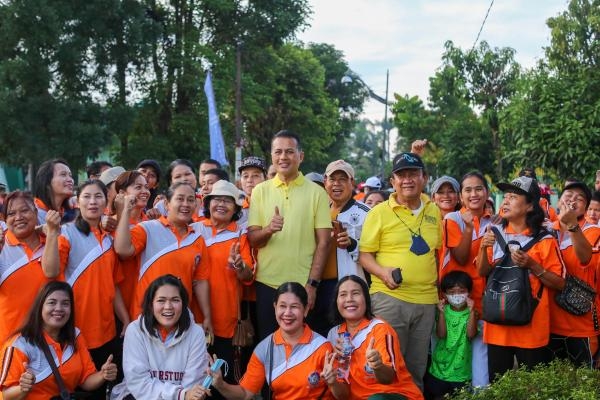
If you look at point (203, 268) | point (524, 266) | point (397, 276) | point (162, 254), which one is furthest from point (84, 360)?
point (524, 266)

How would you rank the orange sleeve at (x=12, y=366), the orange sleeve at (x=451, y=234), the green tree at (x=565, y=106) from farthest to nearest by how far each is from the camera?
1. the green tree at (x=565, y=106)
2. the orange sleeve at (x=451, y=234)
3. the orange sleeve at (x=12, y=366)

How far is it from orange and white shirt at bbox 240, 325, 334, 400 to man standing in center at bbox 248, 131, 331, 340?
0.44 meters

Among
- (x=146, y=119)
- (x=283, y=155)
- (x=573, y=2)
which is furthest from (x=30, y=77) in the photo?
(x=283, y=155)

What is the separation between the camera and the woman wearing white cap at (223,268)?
5.65 metres

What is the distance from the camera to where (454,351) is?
588 cm

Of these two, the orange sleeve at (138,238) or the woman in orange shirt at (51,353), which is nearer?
the woman in orange shirt at (51,353)

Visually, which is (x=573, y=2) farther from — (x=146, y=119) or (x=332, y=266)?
(x=146, y=119)

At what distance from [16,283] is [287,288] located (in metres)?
1.84

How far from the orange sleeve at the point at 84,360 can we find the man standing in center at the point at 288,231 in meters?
1.30

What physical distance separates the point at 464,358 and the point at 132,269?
2714 millimetres

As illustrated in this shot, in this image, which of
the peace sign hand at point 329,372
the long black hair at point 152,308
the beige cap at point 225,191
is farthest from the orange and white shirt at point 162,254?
the peace sign hand at point 329,372

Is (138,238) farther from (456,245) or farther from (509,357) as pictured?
(509,357)

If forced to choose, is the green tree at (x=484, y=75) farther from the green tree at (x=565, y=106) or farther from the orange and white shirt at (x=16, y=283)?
the orange and white shirt at (x=16, y=283)

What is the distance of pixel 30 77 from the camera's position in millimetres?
19906
